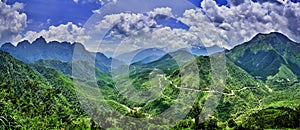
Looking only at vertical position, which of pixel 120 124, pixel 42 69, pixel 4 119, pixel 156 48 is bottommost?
pixel 120 124

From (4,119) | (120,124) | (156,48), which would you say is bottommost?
(120,124)

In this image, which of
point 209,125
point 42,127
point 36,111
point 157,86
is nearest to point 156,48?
point 42,127

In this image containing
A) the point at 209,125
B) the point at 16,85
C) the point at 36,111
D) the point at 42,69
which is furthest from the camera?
the point at 42,69

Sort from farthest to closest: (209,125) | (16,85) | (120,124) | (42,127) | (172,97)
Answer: (172,97), (16,85), (120,124), (209,125), (42,127)

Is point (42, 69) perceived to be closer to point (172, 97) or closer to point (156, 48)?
point (172, 97)

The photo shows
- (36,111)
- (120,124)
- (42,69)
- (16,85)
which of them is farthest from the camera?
(42,69)

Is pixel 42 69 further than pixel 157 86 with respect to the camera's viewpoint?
Yes

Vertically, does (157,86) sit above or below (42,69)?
below

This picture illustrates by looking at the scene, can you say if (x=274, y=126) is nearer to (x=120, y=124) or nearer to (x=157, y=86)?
(x=120, y=124)

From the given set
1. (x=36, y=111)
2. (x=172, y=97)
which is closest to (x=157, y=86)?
(x=172, y=97)
